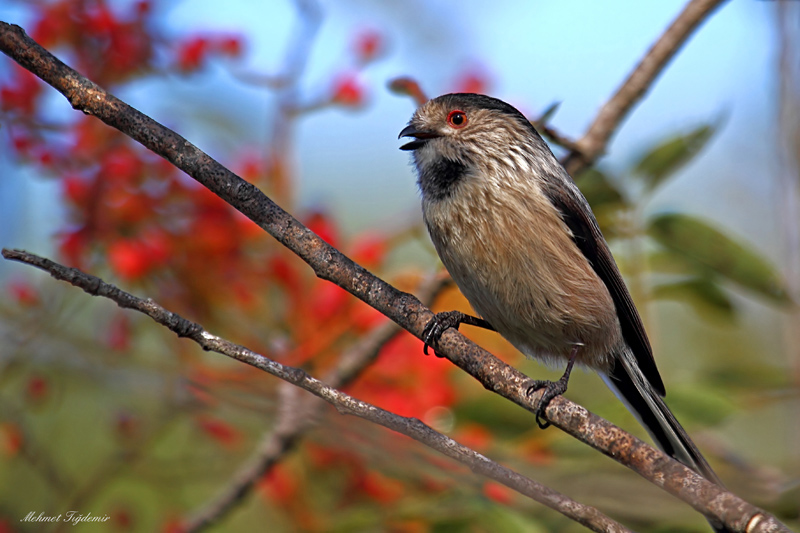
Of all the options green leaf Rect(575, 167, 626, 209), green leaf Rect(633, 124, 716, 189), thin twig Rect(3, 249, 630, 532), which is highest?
green leaf Rect(633, 124, 716, 189)

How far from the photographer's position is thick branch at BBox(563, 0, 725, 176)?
98.1 inches

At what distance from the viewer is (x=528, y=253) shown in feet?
8.25

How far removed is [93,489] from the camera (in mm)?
2908

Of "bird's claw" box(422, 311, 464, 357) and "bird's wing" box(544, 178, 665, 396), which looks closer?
"bird's claw" box(422, 311, 464, 357)

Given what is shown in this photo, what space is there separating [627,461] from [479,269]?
101 cm

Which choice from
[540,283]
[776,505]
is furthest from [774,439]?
[540,283]

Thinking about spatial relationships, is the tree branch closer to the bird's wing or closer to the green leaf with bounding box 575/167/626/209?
the bird's wing

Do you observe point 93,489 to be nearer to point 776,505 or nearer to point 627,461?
point 627,461

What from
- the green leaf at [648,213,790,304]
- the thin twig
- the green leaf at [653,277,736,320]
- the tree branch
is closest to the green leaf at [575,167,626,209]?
the green leaf at [648,213,790,304]

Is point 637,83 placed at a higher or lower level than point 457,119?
lower

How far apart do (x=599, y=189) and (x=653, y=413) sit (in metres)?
0.86

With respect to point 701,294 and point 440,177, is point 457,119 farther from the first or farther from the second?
point 701,294

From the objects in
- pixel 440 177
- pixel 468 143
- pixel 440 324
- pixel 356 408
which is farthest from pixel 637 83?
pixel 356 408

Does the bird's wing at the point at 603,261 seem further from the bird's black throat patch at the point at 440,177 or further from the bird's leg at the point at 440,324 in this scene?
the bird's leg at the point at 440,324
